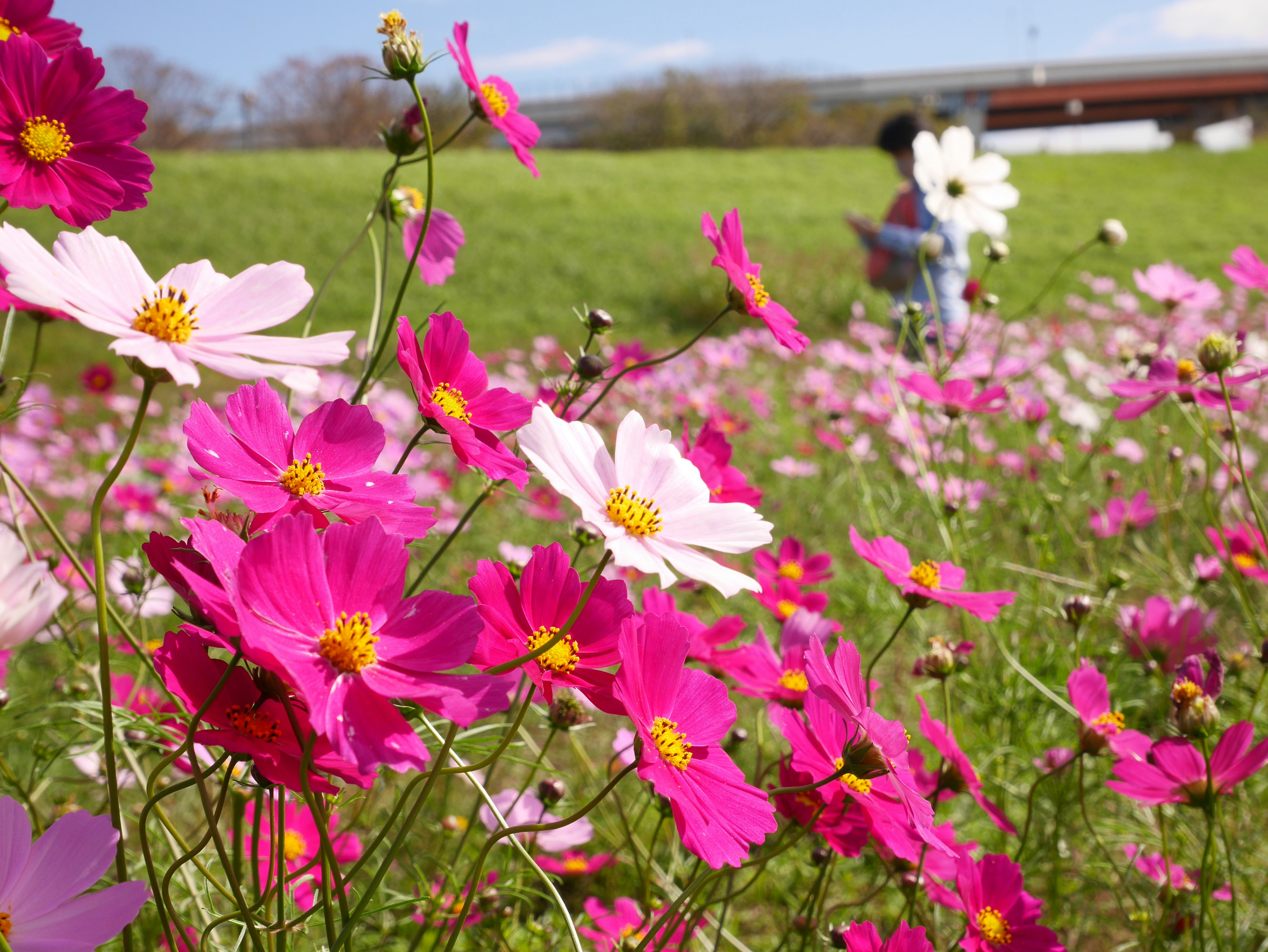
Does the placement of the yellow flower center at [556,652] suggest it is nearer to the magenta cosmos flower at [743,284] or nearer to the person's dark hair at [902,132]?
the magenta cosmos flower at [743,284]

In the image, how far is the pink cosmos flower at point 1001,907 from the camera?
2.16 feet

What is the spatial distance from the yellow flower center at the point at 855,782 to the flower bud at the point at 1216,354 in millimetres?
509

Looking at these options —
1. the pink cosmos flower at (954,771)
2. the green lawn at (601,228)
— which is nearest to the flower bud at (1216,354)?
the pink cosmos flower at (954,771)

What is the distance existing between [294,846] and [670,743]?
50cm

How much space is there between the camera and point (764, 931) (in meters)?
1.13

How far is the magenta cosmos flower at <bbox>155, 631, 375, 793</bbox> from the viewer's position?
39 centimetres

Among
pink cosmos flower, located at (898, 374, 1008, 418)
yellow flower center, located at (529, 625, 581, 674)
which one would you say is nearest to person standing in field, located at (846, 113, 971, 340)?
pink cosmos flower, located at (898, 374, 1008, 418)

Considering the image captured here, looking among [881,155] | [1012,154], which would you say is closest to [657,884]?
[881,155]

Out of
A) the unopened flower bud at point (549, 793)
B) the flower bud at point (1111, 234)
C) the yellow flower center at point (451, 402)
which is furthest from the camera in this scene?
the flower bud at point (1111, 234)

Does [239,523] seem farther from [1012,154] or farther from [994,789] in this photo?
[1012,154]

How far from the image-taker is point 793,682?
0.73 m

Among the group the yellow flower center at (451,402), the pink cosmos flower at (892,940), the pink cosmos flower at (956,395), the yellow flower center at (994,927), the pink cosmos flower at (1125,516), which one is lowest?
the pink cosmos flower at (1125,516)

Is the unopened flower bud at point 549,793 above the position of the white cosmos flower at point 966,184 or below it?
below

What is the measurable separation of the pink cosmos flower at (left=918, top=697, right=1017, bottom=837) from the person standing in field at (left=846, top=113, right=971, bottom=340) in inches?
83.8
